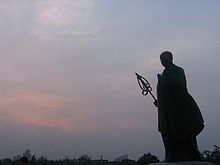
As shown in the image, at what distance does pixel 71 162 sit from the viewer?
47938mm

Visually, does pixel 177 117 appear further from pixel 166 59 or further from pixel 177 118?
pixel 166 59

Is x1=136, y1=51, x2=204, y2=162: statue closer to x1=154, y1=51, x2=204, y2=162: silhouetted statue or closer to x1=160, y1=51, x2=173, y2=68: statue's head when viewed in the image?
x1=154, y1=51, x2=204, y2=162: silhouetted statue

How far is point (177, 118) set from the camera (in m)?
10.3

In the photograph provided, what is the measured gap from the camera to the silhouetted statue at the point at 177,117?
10172 millimetres

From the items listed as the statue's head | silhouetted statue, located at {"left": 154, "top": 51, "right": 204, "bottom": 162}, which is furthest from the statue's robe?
the statue's head

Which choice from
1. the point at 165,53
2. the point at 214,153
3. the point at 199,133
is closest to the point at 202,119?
the point at 199,133

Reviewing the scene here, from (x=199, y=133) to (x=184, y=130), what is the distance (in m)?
0.36

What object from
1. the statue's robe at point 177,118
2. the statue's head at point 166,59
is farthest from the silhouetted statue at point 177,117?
the statue's head at point 166,59

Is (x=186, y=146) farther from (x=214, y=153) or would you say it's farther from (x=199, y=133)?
(x=214, y=153)

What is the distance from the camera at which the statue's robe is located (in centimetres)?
1017

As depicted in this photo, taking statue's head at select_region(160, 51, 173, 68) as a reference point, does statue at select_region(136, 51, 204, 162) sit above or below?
below

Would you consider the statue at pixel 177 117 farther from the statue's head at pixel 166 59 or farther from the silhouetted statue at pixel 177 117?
the statue's head at pixel 166 59

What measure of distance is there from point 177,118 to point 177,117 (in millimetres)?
25

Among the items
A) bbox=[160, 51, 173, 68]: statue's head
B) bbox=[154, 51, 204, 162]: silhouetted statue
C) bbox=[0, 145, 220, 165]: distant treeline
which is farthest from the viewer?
bbox=[0, 145, 220, 165]: distant treeline
